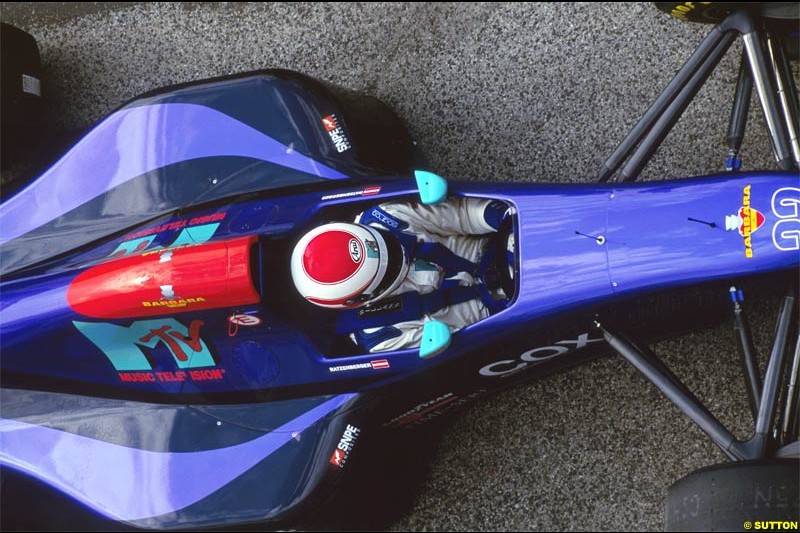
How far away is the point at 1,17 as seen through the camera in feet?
9.00

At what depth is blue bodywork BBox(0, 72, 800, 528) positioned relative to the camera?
5.30 feet

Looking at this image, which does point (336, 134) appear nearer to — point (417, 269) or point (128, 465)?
point (417, 269)

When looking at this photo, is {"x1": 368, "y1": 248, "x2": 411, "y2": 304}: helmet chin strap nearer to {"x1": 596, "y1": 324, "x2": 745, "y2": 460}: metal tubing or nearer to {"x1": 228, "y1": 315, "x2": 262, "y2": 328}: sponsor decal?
{"x1": 228, "y1": 315, "x2": 262, "y2": 328}: sponsor decal

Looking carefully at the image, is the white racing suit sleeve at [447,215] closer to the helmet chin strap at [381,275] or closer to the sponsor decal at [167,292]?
the helmet chin strap at [381,275]

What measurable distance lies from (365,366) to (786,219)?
0.97 m

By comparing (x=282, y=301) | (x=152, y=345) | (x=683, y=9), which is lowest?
(x=152, y=345)

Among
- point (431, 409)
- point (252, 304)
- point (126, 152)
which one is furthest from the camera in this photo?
point (126, 152)

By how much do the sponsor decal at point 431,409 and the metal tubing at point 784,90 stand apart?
94 cm

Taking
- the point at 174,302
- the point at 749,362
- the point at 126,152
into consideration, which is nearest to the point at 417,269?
the point at 174,302

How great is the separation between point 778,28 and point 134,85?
203cm

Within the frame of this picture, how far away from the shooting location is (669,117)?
173 centimetres

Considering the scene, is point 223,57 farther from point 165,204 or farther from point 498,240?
point 498,240

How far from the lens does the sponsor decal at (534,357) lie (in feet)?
5.83

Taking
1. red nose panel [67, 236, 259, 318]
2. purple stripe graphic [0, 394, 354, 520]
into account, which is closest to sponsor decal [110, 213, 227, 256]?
red nose panel [67, 236, 259, 318]
